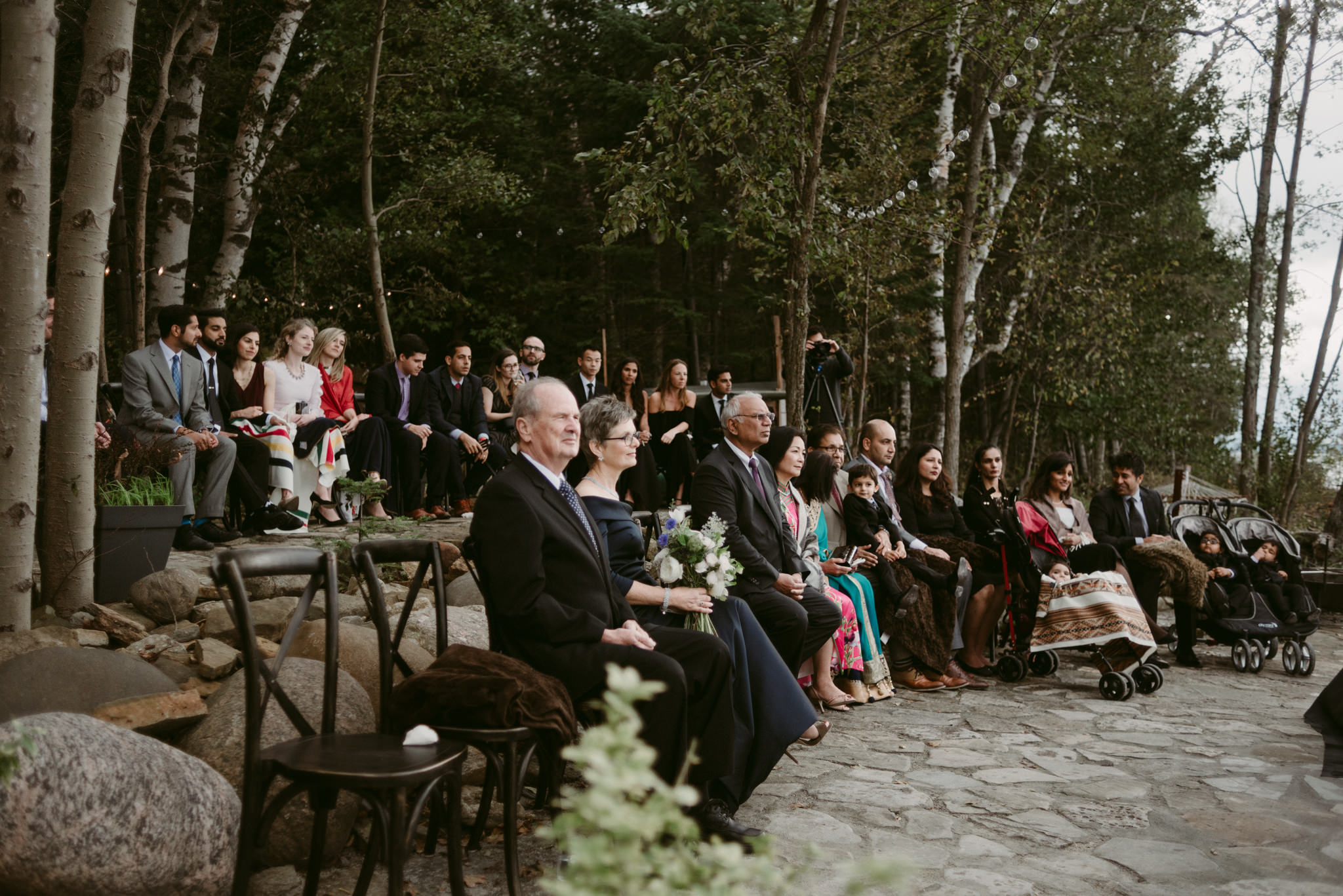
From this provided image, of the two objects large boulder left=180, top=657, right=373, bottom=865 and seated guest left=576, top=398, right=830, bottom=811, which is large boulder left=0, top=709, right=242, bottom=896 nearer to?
large boulder left=180, top=657, right=373, bottom=865

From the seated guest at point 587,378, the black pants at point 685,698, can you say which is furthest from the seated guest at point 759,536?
the seated guest at point 587,378

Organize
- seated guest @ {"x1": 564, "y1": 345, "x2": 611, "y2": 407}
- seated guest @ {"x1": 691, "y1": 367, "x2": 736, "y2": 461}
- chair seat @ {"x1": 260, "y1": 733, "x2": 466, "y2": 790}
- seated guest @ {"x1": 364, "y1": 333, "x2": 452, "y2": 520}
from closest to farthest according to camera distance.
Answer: chair seat @ {"x1": 260, "y1": 733, "x2": 466, "y2": 790}, seated guest @ {"x1": 364, "y1": 333, "x2": 452, "y2": 520}, seated guest @ {"x1": 564, "y1": 345, "x2": 611, "y2": 407}, seated guest @ {"x1": 691, "y1": 367, "x2": 736, "y2": 461}

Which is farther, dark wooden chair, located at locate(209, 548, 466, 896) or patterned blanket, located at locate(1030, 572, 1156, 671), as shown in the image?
patterned blanket, located at locate(1030, 572, 1156, 671)

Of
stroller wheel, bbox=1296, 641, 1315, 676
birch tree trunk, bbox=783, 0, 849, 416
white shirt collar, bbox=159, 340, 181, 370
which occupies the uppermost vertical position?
birch tree trunk, bbox=783, 0, 849, 416

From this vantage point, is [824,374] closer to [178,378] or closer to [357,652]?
[178,378]

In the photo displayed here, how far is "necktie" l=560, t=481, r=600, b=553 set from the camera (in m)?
3.95

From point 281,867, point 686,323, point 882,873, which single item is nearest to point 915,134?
point 686,323

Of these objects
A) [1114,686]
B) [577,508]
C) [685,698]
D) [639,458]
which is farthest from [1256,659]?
[577,508]

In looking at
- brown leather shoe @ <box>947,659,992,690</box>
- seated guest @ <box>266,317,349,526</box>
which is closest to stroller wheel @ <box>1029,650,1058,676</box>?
brown leather shoe @ <box>947,659,992,690</box>

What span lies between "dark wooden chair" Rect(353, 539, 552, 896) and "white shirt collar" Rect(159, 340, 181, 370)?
4.14 m

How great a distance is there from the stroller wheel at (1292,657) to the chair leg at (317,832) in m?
7.23

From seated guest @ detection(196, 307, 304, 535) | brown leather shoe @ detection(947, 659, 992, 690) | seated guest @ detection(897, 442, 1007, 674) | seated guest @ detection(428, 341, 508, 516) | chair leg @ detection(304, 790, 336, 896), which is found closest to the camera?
chair leg @ detection(304, 790, 336, 896)

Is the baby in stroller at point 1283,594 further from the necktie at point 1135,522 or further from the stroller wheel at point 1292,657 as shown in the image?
the necktie at point 1135,522

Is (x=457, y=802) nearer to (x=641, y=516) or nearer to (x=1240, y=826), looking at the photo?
(x=1240, y=826)
